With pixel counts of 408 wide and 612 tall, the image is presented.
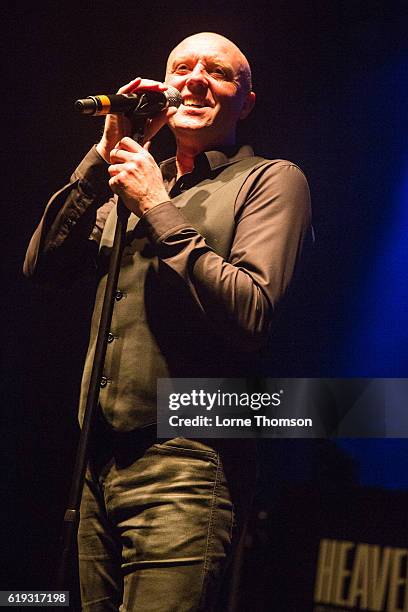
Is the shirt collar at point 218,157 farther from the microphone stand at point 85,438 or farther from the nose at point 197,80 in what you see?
the microphone stand at point 85,438

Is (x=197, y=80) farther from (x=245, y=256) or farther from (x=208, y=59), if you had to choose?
(x=245, y=256)

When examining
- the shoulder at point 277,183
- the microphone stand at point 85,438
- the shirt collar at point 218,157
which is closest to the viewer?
the microphone stand at point 85,438

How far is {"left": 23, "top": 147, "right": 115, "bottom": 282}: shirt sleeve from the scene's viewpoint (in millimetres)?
1519

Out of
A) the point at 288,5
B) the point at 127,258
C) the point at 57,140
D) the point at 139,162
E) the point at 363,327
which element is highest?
the point at 288,5

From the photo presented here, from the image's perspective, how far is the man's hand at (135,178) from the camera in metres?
1.34

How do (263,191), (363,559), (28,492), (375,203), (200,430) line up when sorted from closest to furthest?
(200,430)
(263,191)
(363,559)
(28,492)
(375,203)

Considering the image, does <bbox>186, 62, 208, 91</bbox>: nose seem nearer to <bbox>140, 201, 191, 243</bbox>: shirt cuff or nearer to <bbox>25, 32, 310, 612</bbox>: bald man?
<bbox>25, 32, 310, 612</bbox>: bald man

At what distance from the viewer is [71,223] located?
1523 mm

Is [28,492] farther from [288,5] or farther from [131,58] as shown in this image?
[288,5]

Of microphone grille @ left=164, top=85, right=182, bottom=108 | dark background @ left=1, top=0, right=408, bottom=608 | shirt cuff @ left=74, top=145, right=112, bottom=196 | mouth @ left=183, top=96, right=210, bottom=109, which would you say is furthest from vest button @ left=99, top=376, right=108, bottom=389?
dark background @ left=1, top=0, right=408, bottom=608

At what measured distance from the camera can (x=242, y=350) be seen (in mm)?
1381

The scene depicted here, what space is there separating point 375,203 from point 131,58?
1.08 m

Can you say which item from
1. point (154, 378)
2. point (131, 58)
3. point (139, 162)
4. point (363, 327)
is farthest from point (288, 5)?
point (154, 378)

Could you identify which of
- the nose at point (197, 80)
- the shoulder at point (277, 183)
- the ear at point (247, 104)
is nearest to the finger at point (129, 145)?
the shoulder at point (277, 183)
